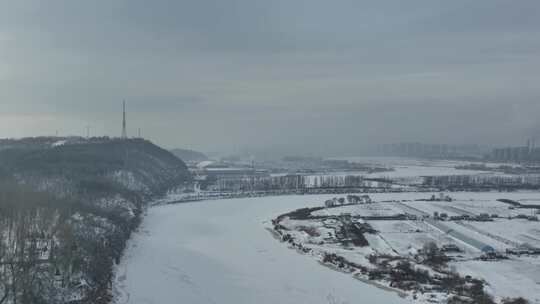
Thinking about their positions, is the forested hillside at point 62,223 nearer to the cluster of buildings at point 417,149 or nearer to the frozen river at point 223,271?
the frozen river at point 223,271

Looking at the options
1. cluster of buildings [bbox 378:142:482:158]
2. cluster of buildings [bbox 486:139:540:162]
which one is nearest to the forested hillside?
cluster of buildings [bbox 486:139:540:162]

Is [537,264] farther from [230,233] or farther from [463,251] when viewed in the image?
[230,233]

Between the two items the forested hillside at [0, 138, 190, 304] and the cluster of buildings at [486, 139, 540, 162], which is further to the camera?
the cluster of buildings at [486, 139, 540, 162]

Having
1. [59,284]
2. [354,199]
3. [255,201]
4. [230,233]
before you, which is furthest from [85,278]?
[354,199]

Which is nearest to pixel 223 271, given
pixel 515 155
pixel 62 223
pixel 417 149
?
pixel 62 223

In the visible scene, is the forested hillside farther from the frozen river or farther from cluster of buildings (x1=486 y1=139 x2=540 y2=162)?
cluster of buildings (x1=486 y1=139 x2=540 y2=162)

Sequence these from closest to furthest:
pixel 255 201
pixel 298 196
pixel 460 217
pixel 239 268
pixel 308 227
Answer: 1. pixel 239 268
2. pixel 308 227
3. pixel 460 217
4. pixel 255 201
5. pixel 298 196

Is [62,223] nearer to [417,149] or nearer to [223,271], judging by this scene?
[223,271]
